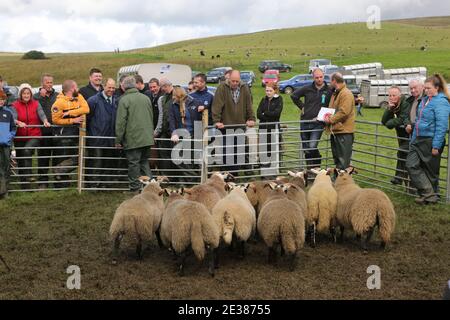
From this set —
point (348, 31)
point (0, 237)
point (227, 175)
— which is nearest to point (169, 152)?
point (227, 175)

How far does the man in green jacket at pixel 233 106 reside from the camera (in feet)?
35.4

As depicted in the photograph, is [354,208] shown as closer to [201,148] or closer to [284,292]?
[284,292]

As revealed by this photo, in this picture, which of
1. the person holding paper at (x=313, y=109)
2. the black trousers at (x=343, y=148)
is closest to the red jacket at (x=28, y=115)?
the person holding paper at (x=313, y=109)

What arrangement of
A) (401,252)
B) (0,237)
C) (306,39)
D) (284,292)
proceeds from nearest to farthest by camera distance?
(284,292) < (401,252) < (0,237) < (306,39)

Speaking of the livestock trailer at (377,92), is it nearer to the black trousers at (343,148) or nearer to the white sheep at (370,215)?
the black trousers at (343,148)

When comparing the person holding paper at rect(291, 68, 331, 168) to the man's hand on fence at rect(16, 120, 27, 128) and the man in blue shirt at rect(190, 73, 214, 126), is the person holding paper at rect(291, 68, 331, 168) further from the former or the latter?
the man's hand on fence at rect(16, 120, 27, 128)

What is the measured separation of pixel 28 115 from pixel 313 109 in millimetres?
5931

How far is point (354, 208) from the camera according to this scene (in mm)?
7070

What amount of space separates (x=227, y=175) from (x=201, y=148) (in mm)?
2572

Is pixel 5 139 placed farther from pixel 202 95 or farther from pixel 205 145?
pixel 202 95

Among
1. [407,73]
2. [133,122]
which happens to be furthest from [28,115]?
[407,73]

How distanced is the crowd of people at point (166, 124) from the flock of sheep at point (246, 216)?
2057 millimetres
